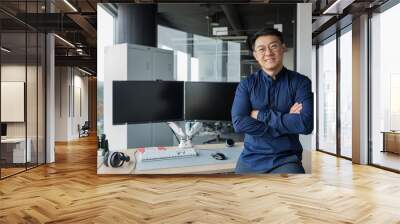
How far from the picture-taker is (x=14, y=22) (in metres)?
6.16

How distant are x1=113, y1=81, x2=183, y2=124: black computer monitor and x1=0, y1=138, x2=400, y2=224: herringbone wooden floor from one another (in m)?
0.96

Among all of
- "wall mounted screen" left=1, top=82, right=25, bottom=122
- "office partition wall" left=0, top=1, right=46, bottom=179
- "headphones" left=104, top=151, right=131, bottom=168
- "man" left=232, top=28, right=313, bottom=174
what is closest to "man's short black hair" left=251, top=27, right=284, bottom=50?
"man" left=232, top=28, right=313, bottom=174

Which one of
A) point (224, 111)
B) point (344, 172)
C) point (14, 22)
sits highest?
point (14, 22)

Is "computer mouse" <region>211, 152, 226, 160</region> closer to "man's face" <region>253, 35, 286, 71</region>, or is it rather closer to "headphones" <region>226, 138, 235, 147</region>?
"headphones" <region>226, 138, 235, 147</region>

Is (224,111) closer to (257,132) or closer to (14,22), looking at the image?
(257,132)

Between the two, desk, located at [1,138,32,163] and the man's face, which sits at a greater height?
the man's face

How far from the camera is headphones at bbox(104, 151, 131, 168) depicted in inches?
207

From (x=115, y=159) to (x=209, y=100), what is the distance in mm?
1596

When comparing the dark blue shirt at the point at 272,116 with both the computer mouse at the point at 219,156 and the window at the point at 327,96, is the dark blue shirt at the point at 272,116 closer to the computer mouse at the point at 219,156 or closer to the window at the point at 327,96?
the computer mouse at the point at 219,156

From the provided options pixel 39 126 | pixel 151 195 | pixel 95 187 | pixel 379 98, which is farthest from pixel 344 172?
pixel 39 126

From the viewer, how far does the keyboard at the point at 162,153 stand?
519 centimetres

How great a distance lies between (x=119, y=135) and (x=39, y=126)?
2991 millimetres

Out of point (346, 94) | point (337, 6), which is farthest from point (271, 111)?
point (346, 94)

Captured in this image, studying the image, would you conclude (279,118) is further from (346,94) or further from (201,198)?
(346,94)
